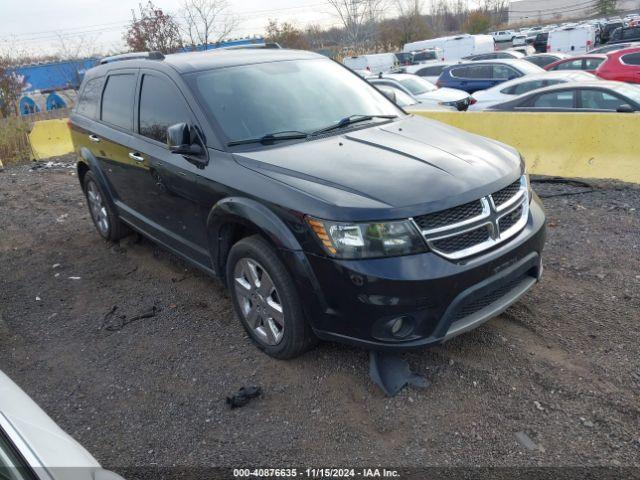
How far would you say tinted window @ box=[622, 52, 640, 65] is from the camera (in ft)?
40.7

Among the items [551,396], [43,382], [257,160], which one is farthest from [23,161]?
[551,396]

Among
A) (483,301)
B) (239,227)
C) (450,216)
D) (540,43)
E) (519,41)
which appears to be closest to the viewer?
(450,216)

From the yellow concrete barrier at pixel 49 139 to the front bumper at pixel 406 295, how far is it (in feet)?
34.8

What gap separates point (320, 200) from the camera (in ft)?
9.31

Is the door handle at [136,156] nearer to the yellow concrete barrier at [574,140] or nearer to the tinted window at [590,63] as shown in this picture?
the yellow concrete barrier at [574,140]

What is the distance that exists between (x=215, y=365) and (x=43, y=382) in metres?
1.18

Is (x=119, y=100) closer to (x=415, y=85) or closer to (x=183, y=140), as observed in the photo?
(x=183, y=140)

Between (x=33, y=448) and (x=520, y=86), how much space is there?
11410 millimetres

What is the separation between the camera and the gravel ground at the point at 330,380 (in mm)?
2746

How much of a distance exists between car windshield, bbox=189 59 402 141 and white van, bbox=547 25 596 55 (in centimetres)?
2477

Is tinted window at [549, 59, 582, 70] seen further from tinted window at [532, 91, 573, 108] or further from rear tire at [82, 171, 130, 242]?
rear tire at [82, 171, 130, 242]

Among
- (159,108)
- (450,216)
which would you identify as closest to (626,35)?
(159,108)

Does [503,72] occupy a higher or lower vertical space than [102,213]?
higher

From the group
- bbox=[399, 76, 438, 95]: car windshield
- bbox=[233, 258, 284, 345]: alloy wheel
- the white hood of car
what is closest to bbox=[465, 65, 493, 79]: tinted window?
bbox=[399, 76, 438, 95]: car windshield
